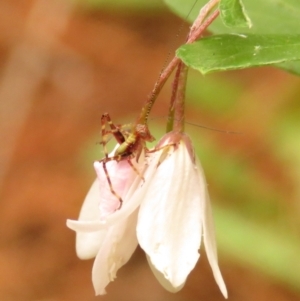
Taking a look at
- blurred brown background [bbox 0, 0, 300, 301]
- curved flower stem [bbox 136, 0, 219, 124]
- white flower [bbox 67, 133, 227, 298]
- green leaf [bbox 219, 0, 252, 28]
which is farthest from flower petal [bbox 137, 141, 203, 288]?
blurred brown background [bbox 0, 0, 300, 301]

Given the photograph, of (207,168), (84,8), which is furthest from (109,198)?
(84,8)

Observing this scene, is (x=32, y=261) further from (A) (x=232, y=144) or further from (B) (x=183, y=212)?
(B) (x=183, y=212)

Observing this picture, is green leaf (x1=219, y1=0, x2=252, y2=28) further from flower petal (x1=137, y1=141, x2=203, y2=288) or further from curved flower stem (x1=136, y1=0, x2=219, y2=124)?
flower petal (x1=137, y1=141, x2=203, y2=288)

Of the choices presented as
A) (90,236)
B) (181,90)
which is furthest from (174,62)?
(90,236)

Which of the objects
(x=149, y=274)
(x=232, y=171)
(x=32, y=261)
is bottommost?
(x=32, y=261)

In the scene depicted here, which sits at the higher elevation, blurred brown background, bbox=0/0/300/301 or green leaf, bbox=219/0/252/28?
green leaf, bbox=219/0/252/28

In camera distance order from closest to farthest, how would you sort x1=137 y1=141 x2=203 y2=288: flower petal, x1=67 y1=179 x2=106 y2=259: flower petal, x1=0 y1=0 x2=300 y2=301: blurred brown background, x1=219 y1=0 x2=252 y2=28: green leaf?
1. x1=219 y1=0 x2=252 y2=28: green leaf
2. x1=137 y1=141 x2=203 y2=288: flower petal
3. x1=67 y1=179 x2=106 y2=259: flower petal
4. x1=0 y1=0 x2=300 y2=301: blurred brown background

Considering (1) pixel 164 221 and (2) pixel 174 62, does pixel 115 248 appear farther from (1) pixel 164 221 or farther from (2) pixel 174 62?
(2) pixel 174 62
